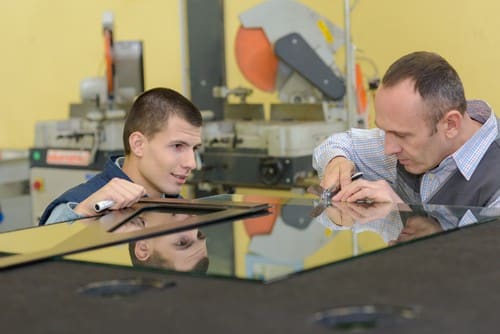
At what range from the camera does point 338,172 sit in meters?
1.85

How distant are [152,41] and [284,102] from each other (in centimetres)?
124

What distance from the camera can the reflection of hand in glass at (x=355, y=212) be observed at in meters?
1.35

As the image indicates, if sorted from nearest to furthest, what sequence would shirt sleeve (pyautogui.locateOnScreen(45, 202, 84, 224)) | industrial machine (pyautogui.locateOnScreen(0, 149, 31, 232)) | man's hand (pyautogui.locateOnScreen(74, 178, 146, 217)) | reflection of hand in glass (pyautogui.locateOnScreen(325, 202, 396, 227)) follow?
reflection of hand in glass (pyautogui.locateOnScreen(325, 202, 396, 227))
man's hand (pyautogui.locateOnScreen(74, 178, 146, 217))
shirt sleeve (pyautogui.locateOnScreen(45, 202, 84, 224))
industrial machine (pyautogui.locateOnScreen(0, 149, 31, 232))

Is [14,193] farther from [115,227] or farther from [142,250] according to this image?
[142,250]

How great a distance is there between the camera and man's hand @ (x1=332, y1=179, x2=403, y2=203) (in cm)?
158

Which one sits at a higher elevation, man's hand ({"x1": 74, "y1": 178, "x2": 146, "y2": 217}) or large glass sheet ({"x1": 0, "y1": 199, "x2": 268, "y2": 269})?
man's hand ({"x1": 74, "y1": 178, "x2": 146, "y2": 217})

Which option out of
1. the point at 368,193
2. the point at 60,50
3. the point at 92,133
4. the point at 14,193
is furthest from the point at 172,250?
the point at 60,50

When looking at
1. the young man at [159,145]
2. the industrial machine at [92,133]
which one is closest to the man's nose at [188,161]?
the young man at [159,145]

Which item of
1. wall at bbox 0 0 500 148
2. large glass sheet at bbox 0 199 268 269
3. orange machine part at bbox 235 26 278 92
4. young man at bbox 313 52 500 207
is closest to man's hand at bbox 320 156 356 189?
young man at bbox 313 52 500 207

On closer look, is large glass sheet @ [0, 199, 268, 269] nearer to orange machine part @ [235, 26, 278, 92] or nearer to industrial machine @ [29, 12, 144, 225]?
orange machine part @ [235, 26, 278, 92]

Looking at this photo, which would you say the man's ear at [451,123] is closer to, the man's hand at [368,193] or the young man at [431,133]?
the young man at [431,133]

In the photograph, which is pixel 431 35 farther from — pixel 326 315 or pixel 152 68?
pixel 326 315

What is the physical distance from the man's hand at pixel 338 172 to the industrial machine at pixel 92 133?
1.95 metres

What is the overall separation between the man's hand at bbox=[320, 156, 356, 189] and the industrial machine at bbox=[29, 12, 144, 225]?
76.8 inches
